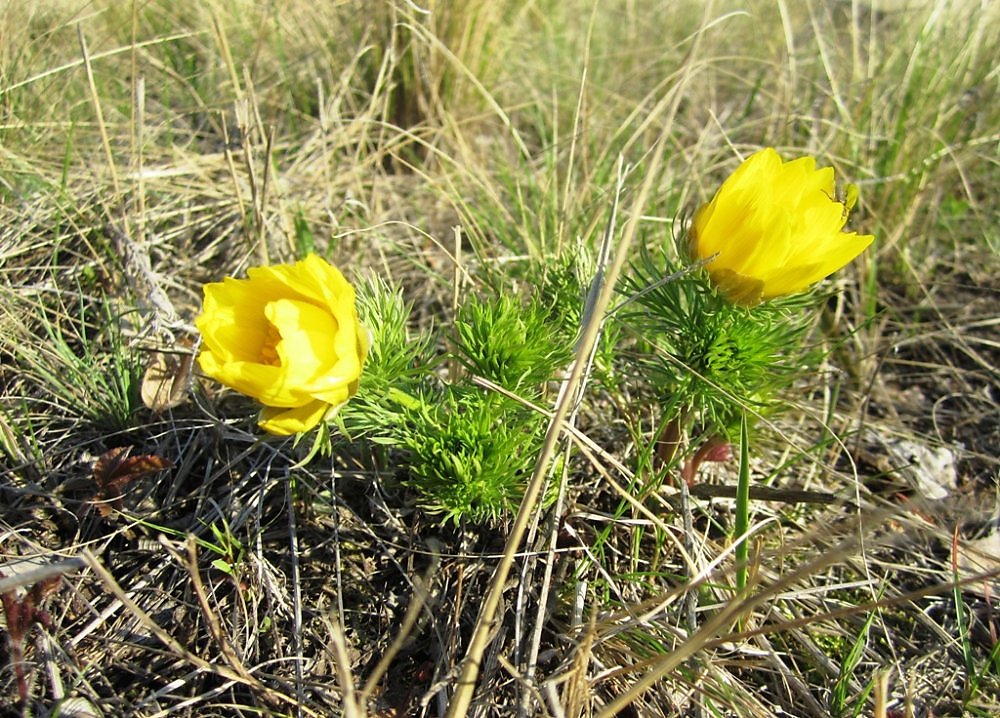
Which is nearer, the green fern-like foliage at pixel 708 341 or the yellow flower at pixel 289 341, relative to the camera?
the yellow flower at pixel 289 341

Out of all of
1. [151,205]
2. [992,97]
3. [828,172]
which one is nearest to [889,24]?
[992,97]

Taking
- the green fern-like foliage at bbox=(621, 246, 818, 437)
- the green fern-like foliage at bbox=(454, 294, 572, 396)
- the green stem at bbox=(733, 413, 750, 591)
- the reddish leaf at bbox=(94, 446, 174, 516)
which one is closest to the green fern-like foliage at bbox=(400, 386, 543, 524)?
the green fern-like foliage at bbox=(454, 294, 572, 396)

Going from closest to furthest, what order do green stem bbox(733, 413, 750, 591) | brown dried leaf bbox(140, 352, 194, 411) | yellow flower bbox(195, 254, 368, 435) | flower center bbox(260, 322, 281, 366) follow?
yellow flower bbox(195, 254, 368, 435)
flower center bbox(260, 322, 281, 366)
green stem bbox(733, 413, 750, 591)
brown dried leaf bbox(140, 352, 194, 411)

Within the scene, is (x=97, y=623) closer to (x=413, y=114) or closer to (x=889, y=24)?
(x=413, y=114)

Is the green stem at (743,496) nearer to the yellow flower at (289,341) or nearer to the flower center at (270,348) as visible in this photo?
the yellow flower at (289,341)

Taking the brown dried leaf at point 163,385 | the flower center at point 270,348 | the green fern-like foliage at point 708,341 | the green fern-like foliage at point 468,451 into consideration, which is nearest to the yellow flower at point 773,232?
the green fern-like foliage at point 708,341

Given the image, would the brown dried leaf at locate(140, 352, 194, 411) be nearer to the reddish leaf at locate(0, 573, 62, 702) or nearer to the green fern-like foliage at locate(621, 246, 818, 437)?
the reddish leaf at locate(0, 573, 62, 702)

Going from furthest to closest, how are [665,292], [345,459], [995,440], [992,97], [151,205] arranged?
[992,97] → [151,205] → [995,440] → [345,459] → [665,292]
